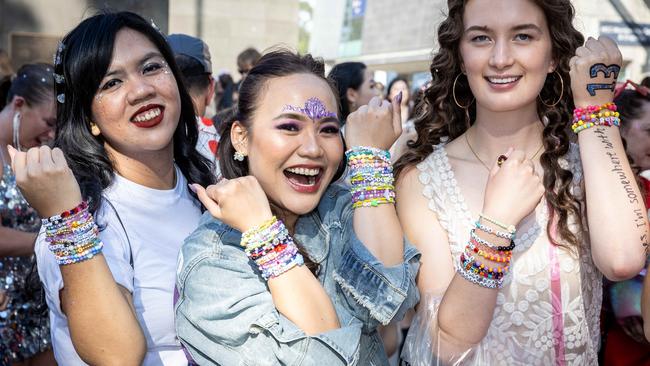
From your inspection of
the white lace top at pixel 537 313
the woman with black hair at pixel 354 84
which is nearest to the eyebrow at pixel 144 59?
the white lace top at pixel 537 313

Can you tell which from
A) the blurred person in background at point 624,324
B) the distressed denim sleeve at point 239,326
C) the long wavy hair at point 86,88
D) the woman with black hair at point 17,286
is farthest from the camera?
the woman with black hair at point 17,286

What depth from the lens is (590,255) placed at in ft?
6.86

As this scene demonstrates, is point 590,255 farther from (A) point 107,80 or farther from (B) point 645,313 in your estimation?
(A) point 107,80

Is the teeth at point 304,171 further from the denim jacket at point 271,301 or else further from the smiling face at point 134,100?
the smiling face at point 134,100

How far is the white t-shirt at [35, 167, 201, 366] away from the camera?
80.0 inches

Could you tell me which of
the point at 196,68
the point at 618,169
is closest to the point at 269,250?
the point at 618,169

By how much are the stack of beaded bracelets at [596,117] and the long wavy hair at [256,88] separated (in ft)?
2.62

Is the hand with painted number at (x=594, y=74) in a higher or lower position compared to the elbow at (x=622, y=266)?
higher

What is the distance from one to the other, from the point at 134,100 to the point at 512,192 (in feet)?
4.31

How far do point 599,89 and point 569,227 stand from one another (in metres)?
0.45

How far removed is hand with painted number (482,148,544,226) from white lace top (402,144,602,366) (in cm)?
28

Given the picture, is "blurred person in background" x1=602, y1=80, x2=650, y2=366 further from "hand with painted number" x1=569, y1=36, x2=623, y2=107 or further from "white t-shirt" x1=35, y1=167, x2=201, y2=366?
"white t-shirt" x1=35, y1=167, x2=201, y2=366

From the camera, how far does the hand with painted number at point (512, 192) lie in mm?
1831

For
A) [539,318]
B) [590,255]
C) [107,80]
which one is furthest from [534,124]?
[107,80]
